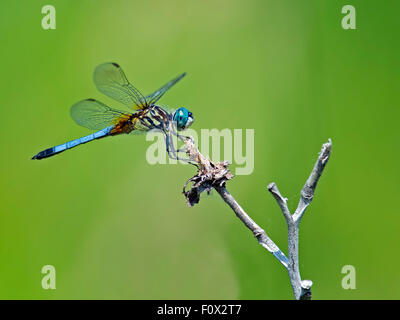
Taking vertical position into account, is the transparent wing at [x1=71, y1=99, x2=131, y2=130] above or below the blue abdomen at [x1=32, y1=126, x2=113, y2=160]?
above

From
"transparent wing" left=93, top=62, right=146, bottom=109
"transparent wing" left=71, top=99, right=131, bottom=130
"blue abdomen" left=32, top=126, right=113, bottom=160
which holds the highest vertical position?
"transparent wing" left=93, top=62, right=146, bottom=109

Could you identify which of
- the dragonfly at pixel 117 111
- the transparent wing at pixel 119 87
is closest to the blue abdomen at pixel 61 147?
the dragonfly at pixel 117 111

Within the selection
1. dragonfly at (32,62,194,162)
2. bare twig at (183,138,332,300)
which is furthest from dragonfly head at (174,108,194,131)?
bare twig at (183,138,332,300)

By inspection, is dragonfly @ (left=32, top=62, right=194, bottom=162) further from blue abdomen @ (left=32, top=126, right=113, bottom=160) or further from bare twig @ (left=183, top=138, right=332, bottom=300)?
bare twig @ (left=183, top=138, right=332, bottom=300)

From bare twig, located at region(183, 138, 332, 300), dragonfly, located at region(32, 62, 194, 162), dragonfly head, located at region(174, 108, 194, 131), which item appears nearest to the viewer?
bare twig, located at region(183, 138, 332, 300)

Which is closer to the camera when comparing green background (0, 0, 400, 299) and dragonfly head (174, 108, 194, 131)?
dragonfly head (174, 108, 194, 131)

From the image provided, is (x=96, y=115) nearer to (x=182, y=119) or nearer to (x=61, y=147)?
(x=61, y=147)

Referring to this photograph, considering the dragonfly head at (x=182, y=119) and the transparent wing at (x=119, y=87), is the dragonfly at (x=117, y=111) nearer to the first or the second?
the transparent wing at (x=119, y=87)
